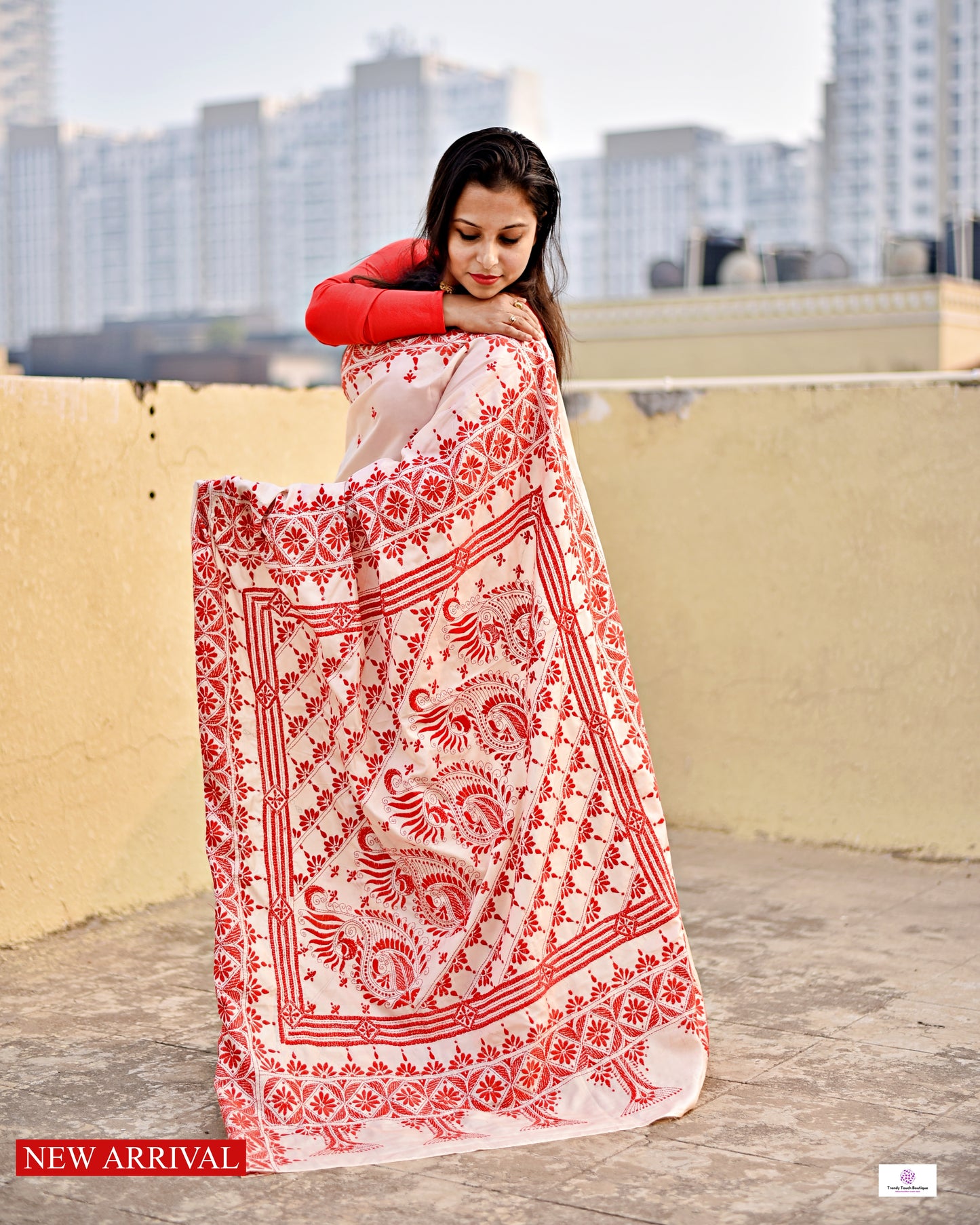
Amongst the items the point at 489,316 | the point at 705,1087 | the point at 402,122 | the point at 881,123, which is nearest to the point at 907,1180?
the point at 705,1087

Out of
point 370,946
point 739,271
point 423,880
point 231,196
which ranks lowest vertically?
point 370,946

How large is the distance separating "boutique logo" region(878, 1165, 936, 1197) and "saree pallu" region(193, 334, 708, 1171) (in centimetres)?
37

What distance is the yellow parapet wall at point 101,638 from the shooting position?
3.45 meters

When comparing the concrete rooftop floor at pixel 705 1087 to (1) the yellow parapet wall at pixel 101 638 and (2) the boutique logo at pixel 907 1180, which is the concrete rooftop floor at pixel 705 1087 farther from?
(1) the yellow parapet wall at pixel 101 638

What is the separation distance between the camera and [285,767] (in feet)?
8.37

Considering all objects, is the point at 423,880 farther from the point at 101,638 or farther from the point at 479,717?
the point at 101,638

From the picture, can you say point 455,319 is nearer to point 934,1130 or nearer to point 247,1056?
point 247,1056

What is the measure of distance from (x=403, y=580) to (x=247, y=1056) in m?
0.82

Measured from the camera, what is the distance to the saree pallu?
2447mm

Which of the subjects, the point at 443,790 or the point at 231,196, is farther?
the point at 231,196

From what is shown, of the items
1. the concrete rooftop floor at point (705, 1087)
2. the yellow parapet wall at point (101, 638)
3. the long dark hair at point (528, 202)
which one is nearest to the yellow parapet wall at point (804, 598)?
the concrete rooftop floor at point (705, 1087)

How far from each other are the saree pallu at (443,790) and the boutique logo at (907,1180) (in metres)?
0.37

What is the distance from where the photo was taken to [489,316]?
8.35ft

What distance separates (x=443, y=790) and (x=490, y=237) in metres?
0.92
